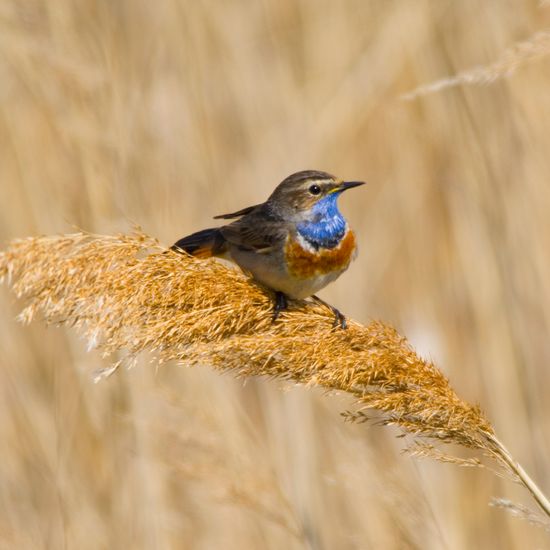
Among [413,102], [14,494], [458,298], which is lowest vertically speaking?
[14,494]

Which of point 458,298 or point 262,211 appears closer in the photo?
point 262,211

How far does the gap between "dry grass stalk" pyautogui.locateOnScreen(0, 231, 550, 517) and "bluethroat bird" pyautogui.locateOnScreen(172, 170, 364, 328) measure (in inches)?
35.3

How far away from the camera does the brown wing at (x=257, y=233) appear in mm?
3312

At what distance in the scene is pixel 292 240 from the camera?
3287 millimetres

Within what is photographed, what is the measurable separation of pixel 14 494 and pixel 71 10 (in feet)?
6.58

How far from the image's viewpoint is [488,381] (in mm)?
3979

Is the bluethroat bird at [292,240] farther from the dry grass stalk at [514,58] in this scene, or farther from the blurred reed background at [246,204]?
the dry grass stalk at [514,58]

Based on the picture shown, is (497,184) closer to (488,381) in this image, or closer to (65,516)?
(488,381)

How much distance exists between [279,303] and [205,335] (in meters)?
Answer: 0.71

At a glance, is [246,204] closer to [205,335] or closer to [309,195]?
[309,195]

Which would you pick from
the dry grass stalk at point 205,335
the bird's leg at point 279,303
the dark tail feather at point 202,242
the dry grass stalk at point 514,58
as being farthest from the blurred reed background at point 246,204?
the dry grass stalk at point 514,58

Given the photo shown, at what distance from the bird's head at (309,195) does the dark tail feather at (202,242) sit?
0.90 ft

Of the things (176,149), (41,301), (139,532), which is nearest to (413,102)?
(176,149)

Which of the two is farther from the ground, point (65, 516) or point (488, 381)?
point (488, 381)
